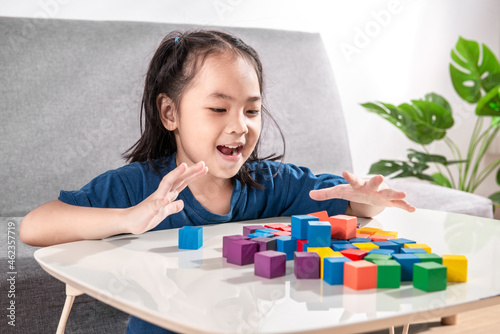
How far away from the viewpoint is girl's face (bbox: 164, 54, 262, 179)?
112cm

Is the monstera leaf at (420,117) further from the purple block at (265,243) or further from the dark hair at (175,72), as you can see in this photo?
the purple block at (265,243)

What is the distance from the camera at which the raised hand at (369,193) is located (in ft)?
3.17

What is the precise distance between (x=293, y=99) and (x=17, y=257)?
4.23 feet

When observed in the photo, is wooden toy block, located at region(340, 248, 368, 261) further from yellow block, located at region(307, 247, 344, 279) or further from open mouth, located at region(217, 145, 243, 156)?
open mouth, located at region(217, 145, 243, 156)

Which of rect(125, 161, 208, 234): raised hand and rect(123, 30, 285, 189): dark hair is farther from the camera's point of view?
rect(123, 30, 285, 189): dark hair

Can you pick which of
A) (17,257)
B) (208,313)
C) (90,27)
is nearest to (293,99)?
(90,27)

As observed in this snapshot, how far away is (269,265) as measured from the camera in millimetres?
697

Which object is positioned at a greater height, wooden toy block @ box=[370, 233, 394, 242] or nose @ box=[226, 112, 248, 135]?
nose @ box=[226, 112, 248, 135]

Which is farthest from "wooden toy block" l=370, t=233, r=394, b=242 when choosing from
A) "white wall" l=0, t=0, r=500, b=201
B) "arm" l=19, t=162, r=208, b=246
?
"white wall" l=0, t=0, r=500, b=201

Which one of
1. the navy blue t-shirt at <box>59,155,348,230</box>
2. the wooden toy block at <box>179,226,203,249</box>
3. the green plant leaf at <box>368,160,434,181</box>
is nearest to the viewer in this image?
the wooden toy block at <box>179,226,203,249</box>

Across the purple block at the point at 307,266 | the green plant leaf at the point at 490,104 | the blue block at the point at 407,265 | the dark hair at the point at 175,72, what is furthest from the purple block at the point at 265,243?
the green plant leaf at the point at 490,104

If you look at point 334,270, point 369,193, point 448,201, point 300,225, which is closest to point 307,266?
point 334,270

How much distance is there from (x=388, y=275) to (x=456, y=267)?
10 centimetres

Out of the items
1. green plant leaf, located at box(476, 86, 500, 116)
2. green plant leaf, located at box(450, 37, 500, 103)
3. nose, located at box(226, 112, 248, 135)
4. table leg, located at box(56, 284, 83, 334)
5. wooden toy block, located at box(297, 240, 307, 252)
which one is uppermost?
green plant leaf, located at box(450, 37, 500, 103)
